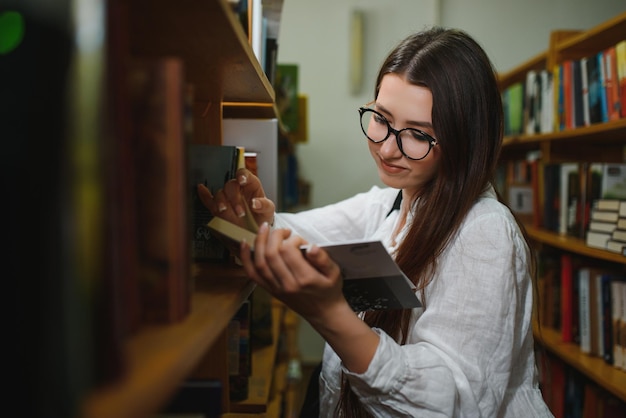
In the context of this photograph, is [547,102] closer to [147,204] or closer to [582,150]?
[582,150]

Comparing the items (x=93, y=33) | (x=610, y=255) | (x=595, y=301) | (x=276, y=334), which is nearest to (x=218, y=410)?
(x=93, y=33)

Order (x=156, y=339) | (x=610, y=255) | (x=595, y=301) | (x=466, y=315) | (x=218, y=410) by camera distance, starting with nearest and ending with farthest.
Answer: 1. (x=156, y=339)
2. (x=218, y=410)
3. (x=466, y=315)
4. (x=610, y=255)
5. (x=595, y=301)

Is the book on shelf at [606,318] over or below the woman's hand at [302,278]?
below

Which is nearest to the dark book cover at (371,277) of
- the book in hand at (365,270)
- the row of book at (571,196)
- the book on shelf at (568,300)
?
the book in hand at (365,270)

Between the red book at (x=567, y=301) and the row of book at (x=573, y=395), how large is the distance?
0.14 m

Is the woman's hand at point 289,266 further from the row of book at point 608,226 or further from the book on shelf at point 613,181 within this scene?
the book on shelf at point 613,181

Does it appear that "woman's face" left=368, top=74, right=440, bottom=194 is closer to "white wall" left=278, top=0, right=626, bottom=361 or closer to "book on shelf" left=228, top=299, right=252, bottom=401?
"book on shelf" left=228, top=299, right=252, bottom=401

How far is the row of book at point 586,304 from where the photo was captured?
6.26ft

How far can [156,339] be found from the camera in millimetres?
423

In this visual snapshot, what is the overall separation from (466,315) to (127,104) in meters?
0.65

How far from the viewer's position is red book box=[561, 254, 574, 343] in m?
2.19

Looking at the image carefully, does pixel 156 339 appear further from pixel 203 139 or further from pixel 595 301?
pixel 595 301

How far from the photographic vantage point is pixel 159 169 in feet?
1.37

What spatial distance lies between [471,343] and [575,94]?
1.72 metres
